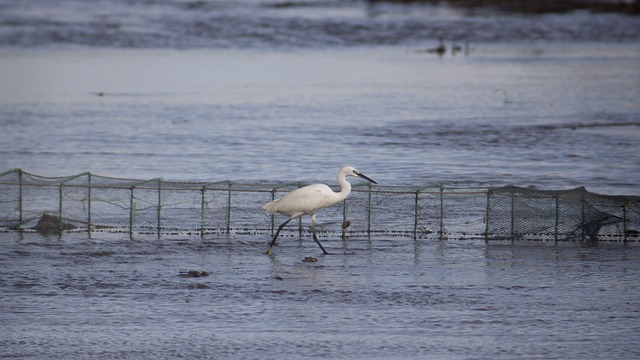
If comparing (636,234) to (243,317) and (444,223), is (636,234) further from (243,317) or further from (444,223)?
(243,317)

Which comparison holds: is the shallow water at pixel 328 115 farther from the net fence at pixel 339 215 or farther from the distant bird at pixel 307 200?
the distant bird at pixel 307 200

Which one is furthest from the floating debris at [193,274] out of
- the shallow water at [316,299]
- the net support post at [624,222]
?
the net support post at [624,222]

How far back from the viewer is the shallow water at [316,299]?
62.8 ft

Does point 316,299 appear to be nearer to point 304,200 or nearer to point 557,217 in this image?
point 304,200

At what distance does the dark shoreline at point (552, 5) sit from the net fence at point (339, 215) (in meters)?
104

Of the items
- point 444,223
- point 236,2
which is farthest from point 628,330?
point 236,2

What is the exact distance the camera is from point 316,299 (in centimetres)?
2206

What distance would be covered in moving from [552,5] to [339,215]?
108782 mm

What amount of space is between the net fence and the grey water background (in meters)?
0.79

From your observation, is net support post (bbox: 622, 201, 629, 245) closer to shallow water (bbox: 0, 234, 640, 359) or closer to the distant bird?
shallow water (bbox: 0, 234, 640, 359)

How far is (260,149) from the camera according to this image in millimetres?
48719

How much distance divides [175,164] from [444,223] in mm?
16862

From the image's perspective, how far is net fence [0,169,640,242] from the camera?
27875 millimetres

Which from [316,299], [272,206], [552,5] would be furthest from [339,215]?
[552,5]
